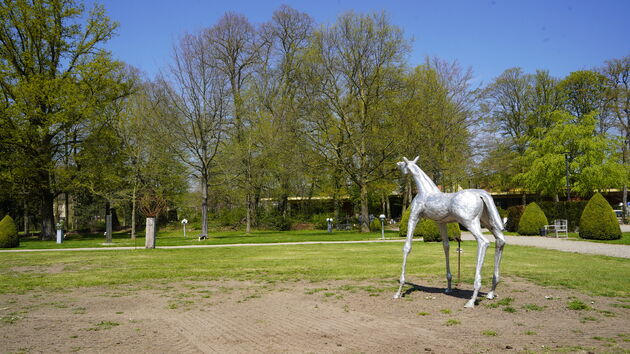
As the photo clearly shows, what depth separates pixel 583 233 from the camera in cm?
2567

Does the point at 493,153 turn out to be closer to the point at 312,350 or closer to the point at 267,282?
the point at 267,282

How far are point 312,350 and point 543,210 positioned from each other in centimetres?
3185

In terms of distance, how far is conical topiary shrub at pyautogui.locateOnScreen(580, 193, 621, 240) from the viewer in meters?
24.3

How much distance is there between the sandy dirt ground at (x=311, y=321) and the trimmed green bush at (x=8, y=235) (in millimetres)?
17997

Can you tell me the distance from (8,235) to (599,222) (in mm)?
31435

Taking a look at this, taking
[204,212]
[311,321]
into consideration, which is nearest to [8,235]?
[204,212]

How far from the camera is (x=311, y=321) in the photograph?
23.9 feet

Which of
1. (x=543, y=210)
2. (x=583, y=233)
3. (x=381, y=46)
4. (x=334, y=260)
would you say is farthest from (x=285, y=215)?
(x=334, y=260)

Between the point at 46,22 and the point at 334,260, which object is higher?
the point at 46,22

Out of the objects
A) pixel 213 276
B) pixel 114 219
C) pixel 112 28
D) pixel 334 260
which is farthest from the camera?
pixel 114 219

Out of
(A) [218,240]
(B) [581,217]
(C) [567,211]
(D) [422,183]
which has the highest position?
(D) [422,183]

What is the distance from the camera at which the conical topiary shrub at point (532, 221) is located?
98.4ft

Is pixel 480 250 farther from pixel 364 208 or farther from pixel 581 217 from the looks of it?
pixel 364 208

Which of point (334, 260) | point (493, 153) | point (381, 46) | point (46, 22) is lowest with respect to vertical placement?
point (334, 260)
